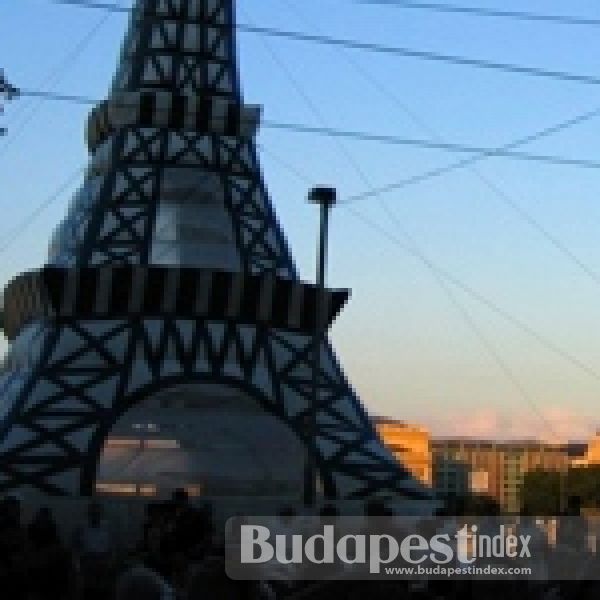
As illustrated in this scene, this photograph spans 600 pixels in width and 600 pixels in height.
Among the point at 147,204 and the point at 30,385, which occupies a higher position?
the point at 147,204

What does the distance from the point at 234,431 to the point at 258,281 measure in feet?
14.8

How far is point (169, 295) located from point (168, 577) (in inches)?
908

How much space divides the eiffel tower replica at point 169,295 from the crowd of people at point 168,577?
55.0 feet

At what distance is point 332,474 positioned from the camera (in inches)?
1293

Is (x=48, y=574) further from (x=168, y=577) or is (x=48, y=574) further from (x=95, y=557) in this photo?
(x=95, y=557)

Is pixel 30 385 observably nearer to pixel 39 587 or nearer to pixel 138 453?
pixel 138 453

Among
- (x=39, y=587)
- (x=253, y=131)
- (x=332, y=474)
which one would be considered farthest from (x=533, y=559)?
(x=253, y=131)

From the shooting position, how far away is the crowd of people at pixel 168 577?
325 inches

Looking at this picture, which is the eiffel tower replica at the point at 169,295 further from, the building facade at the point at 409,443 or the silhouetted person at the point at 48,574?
the building facade at the point at 409,443

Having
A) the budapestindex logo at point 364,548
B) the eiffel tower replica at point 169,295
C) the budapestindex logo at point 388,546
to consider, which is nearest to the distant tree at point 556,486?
the eiffel tower replica at point 169,295

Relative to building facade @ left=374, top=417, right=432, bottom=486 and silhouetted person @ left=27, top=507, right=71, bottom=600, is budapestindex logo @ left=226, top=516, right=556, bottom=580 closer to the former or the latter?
silhouetted person @ left=27, top=507, right=71, bottom=600

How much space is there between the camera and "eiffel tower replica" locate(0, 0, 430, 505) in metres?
32.9

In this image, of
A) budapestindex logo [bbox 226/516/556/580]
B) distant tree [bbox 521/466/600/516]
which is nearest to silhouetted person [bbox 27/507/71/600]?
budapestindex logo [bbox 226/516/556/580]

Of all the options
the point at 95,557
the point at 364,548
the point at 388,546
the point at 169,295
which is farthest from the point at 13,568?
the point at 169,295
